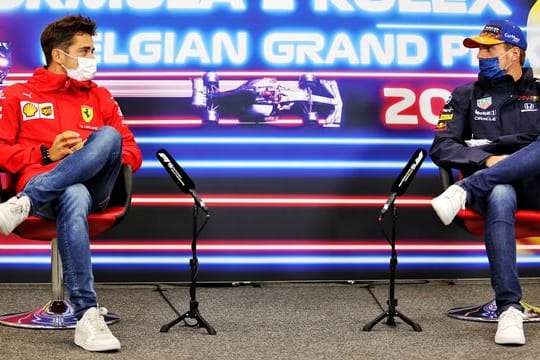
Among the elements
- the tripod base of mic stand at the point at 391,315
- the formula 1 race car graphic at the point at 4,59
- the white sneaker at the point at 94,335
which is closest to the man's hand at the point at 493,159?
the tripod base of mic stand at the point at 391,315

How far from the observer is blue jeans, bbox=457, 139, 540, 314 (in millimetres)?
3389

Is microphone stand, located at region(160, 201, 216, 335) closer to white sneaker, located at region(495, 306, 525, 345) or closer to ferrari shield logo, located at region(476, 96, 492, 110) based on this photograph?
white sneaker, located at region(495, 306, 525, 345)

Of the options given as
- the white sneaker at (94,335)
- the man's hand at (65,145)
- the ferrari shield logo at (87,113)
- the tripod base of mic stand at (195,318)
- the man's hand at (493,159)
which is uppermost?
the ferrari shield logo at (87,113)

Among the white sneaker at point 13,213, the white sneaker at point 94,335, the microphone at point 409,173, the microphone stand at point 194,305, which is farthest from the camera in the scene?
the microphone at point 409,173

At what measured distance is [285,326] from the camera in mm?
3570

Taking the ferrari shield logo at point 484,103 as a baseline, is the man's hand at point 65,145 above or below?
below

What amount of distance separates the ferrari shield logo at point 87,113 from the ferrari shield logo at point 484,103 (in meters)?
1.93

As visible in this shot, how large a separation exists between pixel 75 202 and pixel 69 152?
0.35 metres

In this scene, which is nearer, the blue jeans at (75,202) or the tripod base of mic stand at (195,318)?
the blue jeans at (75,202)

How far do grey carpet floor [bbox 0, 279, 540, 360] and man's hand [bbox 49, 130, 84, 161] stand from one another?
0.77 m

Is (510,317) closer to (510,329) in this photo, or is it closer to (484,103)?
(510,329)

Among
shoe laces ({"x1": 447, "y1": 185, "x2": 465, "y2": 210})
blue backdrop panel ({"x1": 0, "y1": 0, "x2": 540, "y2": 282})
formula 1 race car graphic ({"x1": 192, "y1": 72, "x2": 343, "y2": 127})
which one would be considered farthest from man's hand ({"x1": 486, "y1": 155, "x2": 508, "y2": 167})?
formula 1 race car graphic ({"x1": 192, "y1": 72, "x2": 343, "y2": 127})

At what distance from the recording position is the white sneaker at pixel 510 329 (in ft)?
10.4

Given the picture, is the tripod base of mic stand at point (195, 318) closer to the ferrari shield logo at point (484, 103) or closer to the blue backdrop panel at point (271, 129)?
the blue backdrop panel at point (271, 129)
